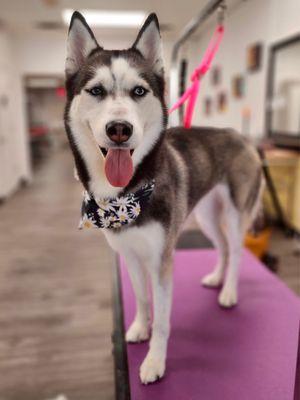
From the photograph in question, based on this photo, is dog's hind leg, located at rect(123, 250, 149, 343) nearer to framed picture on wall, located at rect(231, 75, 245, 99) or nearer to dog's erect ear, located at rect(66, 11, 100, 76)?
dog's erect ear, located at rect(66, 11, 100, 76)

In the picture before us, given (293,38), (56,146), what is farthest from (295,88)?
(56,146)

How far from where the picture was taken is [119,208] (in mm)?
1086

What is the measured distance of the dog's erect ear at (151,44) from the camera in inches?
39.9

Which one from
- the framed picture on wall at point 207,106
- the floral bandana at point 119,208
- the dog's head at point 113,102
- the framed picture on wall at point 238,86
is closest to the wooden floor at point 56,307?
the floral bandana at point 119,208

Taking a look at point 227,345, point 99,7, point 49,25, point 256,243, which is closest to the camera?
point 227,345

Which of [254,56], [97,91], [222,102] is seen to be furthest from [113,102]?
[222,102]

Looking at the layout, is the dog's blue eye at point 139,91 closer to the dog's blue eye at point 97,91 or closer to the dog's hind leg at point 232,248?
the dog's blue eye at point 97,91

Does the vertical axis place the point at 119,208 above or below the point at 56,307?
above

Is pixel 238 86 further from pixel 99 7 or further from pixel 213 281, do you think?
pixel 213 281

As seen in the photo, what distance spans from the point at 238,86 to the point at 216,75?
1.05 metres

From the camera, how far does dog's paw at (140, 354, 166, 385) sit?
1.17m

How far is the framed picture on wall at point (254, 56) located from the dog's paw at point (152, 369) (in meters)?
4.60

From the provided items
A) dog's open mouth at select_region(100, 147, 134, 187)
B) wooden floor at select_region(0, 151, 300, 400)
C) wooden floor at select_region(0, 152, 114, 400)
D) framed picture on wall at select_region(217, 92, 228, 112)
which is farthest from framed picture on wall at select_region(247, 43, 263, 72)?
dog's open mouth at select_region(100, 147, 134, 187)

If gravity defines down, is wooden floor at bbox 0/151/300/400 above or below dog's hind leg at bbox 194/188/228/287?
below
